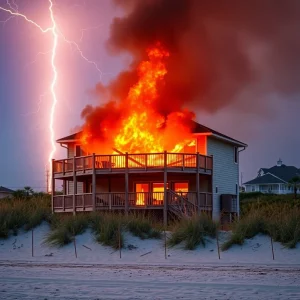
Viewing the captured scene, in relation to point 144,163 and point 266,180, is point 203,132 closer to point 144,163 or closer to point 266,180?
point 144,163

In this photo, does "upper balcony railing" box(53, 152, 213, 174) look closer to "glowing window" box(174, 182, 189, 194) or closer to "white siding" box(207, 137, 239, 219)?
"glowing window" box(174, 182, 189, 194)

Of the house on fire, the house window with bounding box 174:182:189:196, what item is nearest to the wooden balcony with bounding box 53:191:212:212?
the house on fire

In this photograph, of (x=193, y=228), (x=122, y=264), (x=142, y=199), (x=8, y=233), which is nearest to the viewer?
(x=122, y=264)

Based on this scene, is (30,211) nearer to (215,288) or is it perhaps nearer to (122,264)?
(122,264)

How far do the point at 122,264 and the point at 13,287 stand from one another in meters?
6.01

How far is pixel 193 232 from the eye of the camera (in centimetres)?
2203

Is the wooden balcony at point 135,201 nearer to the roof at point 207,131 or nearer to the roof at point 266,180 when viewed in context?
the roof at point 207,131

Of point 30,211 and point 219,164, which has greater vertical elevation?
point 219,164

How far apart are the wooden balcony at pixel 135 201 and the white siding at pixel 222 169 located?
140 inches

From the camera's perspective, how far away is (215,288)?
1421 centimetres

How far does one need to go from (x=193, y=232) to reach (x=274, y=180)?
7505 centimetres

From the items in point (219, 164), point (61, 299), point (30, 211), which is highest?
point (219, 164)

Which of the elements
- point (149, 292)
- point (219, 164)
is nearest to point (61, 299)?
point (149, 292)

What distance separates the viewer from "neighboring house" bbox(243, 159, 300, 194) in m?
94.8
